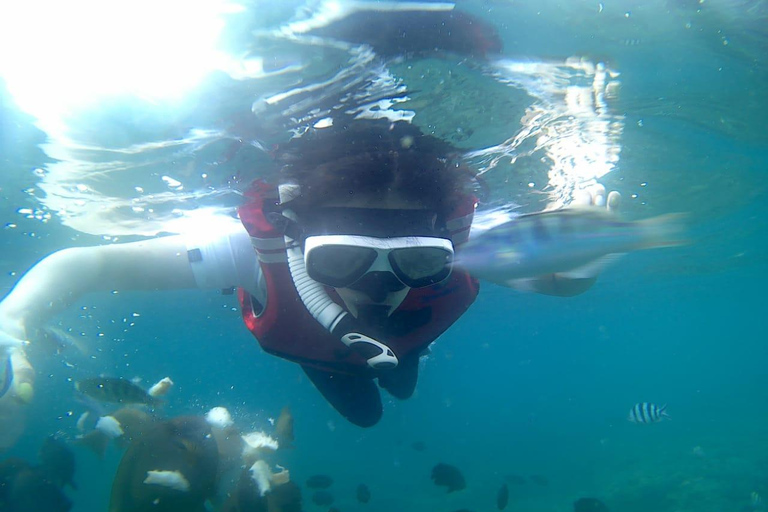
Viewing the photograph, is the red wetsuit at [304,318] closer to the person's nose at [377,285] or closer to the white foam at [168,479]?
the person's nose at [377,285]

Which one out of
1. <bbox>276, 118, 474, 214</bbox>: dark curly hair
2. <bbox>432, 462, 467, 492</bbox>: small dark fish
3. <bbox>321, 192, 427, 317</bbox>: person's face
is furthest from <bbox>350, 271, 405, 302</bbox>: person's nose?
<bbox>432, 462, 467, 492</bbox>: small dark fish

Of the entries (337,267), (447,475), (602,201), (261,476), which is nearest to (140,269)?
(337,267)

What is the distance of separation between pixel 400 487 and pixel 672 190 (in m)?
24.9

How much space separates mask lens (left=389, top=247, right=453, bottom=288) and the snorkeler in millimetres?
13

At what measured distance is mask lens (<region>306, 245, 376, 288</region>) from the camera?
3891mm

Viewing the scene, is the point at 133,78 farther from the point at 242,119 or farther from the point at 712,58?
the point at 712,58

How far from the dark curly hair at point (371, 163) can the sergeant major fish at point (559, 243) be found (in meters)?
1.00

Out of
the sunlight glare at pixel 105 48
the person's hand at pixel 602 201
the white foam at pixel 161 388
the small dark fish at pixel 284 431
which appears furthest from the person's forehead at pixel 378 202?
the small dark fish at pixel 284 431

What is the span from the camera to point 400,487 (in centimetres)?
2883

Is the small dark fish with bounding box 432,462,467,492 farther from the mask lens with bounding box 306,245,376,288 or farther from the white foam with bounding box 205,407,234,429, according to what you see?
the mask lens with bounding box 306,245,376,288

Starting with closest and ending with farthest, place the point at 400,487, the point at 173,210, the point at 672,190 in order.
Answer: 1. the point at 173,210
2. the point at 672,190
3. the point at 400,487

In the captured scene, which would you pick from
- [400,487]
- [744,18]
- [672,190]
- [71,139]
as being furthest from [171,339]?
[744,18]

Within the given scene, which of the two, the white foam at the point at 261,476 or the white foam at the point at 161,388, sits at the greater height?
the white foam at the point at 161,388

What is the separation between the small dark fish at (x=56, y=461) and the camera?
11617mm
